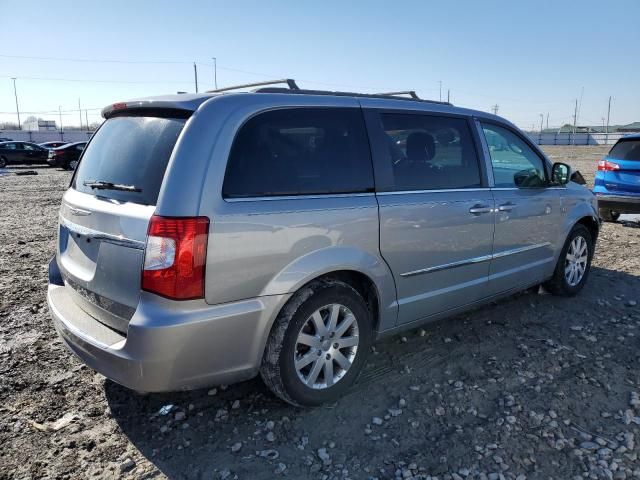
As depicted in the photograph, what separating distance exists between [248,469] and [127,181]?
5.45ft

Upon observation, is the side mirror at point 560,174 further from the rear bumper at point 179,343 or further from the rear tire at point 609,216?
the rear tire at point 609,216

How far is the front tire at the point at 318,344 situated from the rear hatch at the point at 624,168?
7.32m

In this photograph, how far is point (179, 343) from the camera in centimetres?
251

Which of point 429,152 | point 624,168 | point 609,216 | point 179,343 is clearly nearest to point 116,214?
point 179,343

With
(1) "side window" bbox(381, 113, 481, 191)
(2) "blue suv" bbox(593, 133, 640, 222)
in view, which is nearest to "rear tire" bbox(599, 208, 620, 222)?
(2) "blue suv" bbox(593, 133, 640, 222)

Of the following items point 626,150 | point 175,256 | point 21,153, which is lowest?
point 175,256

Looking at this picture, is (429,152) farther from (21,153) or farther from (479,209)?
(21,153)

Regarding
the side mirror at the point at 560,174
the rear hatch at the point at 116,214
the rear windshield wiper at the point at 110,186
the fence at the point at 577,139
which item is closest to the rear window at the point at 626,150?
the side mirror at the point at 560,174

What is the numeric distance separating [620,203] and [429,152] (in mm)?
6470

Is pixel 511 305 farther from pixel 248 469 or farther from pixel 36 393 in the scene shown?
pixel 36 393

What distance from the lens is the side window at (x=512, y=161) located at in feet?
13.9

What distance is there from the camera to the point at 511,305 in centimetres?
498

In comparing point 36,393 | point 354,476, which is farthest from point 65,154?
point 354,476

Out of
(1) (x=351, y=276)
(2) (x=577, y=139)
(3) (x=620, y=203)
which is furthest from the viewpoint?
(2) (x=577, y=139)
